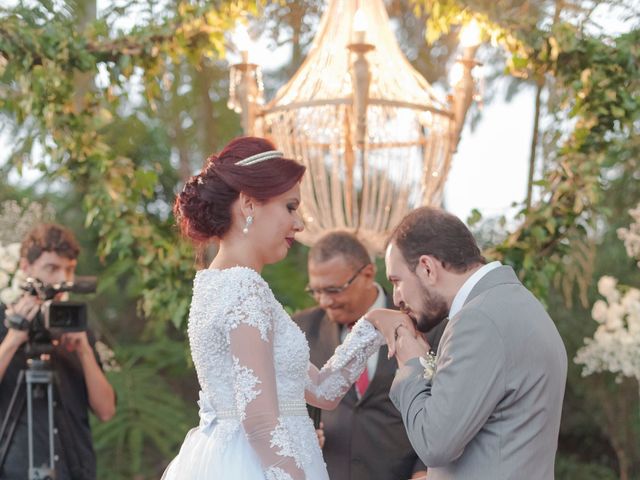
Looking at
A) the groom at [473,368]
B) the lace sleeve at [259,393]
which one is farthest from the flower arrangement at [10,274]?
the groom at [473,368]

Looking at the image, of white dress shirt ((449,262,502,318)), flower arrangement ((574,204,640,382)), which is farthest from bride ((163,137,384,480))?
flower arrangement ((574,204,640,382))

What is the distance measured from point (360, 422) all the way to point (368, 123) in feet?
4.36

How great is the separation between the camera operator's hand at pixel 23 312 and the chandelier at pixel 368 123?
1244 millimetres

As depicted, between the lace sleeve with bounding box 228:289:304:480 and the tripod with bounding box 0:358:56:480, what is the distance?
1.59 metres

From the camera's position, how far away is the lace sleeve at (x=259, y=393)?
9.93 ft

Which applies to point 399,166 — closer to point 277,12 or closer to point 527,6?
point 277,12

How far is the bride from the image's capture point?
3078 mm

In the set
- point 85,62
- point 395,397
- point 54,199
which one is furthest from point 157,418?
point 395,397

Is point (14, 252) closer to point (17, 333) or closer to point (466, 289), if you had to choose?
point (17, 333)

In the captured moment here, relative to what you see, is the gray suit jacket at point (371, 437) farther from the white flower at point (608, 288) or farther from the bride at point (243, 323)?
the white flower at point (608, 288)

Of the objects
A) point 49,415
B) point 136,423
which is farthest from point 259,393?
point 136,423

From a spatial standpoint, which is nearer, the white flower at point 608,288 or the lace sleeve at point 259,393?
the lace sleeve at point 259,393

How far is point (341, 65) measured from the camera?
15.7 ft

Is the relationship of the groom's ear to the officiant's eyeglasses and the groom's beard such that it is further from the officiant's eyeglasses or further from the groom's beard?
the officiant's eyeglasses
